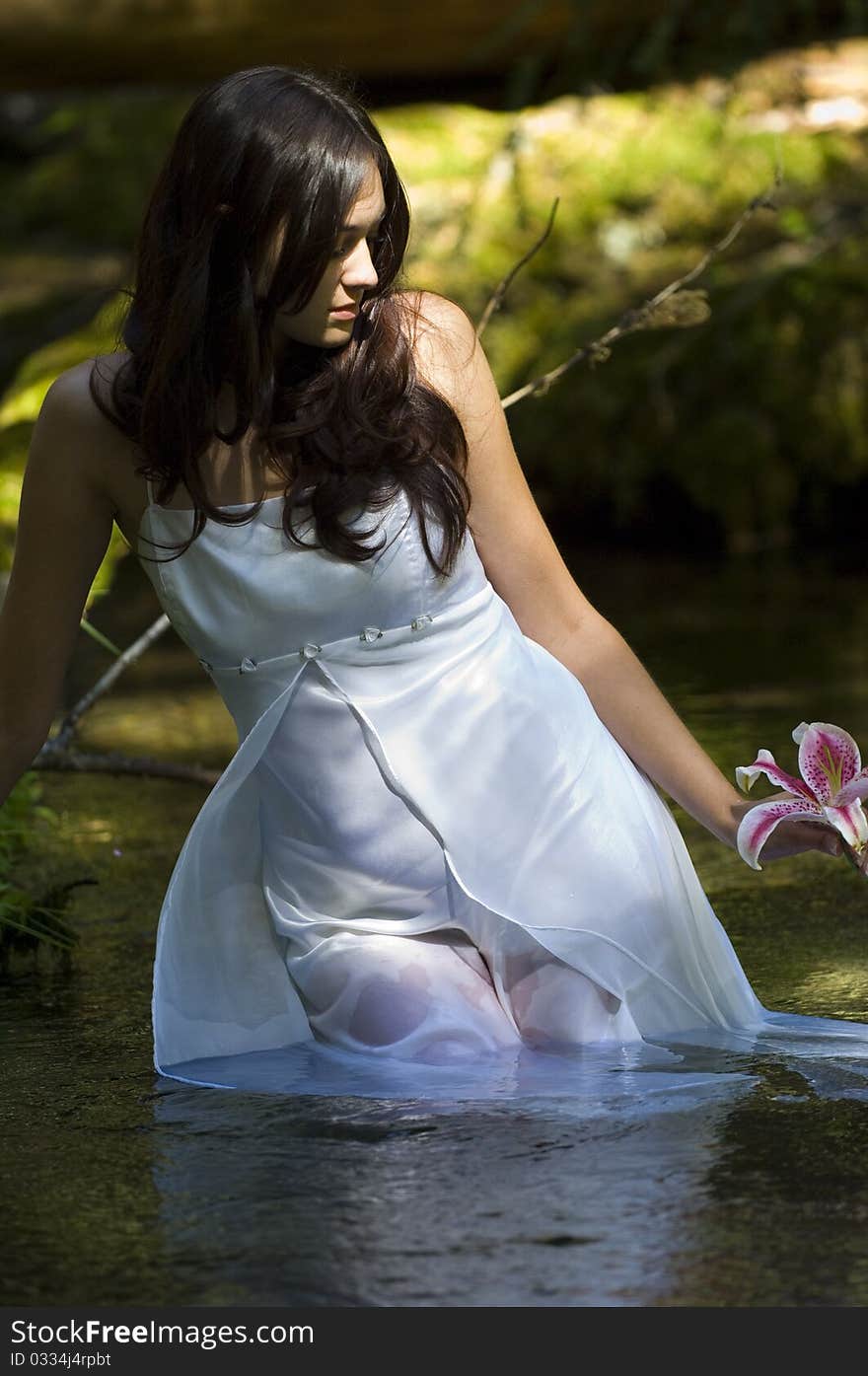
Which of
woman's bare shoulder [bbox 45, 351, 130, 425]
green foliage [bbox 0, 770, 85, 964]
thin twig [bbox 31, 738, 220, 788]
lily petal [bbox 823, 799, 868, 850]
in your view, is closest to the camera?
lily petal [bbox 823, 799, 868, 850]

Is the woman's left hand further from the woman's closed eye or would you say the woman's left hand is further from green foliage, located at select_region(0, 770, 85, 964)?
green foliage, located at select_region(0, 770, 85, 964)

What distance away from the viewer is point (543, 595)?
3.25 m

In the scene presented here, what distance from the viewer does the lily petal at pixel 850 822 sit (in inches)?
110

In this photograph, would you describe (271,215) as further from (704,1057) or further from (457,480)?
(704,1057)

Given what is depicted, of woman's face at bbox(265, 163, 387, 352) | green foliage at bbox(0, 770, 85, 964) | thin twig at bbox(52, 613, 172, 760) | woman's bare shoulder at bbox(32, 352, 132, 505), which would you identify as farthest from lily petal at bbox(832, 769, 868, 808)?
thin twig at bbox(52, 613, 172, 760)

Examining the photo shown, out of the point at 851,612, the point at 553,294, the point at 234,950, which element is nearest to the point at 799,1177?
the point at 234,950

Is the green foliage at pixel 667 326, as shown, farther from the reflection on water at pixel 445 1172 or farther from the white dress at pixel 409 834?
the reflection on water at pixel 445 1172

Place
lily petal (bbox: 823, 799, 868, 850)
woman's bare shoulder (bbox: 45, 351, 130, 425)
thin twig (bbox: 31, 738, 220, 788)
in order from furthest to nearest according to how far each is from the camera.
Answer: thin twig (bbox: 31, 738, 220, 788) < woman's bare shoulder (bbox: 45, 351, 130, 425) < lily petal (bbox: 823, 799, 868, 850)

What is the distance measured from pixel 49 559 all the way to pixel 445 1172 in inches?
45.3

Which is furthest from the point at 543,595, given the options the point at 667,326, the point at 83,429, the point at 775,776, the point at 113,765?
the point at 667,326

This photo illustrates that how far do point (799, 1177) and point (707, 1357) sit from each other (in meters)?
0.46

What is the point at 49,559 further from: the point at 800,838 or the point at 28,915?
the point at 800,838

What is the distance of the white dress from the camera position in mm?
2984

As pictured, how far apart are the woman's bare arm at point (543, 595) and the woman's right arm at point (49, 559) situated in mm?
533
